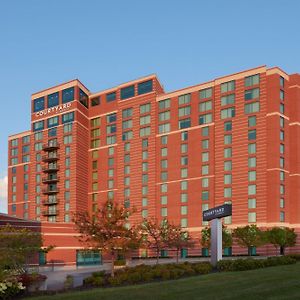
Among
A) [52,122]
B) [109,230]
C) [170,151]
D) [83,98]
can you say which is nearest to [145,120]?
[170,151]

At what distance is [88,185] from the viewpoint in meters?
108

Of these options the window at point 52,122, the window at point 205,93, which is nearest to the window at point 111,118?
the window at point 52,122

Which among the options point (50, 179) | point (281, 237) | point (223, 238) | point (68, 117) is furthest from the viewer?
point (50, 179)

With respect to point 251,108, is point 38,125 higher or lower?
higher

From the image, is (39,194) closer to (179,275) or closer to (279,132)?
(279,132)

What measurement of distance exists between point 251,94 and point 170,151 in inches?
803

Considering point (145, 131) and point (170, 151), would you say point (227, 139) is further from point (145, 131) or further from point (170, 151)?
point (145, 131)

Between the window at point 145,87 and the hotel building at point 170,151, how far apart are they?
0.21 meters

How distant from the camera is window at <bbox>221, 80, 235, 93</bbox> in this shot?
8900 cm

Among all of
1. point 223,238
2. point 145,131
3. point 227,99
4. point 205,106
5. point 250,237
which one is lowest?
point 223,238

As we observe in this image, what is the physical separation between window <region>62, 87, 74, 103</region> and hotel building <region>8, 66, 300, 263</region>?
0.77ft

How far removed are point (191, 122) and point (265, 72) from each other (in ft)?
57.9

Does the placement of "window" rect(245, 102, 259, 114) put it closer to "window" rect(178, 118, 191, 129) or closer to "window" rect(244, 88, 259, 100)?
"window" rect(244, 88, 259, 100)

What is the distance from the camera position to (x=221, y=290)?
70.4ft
